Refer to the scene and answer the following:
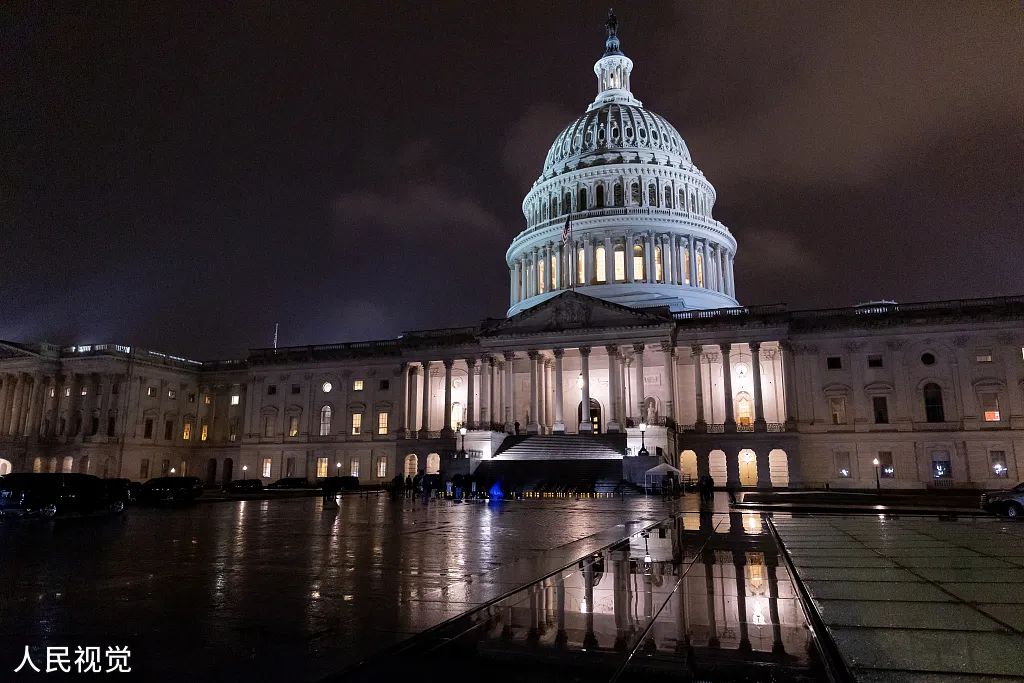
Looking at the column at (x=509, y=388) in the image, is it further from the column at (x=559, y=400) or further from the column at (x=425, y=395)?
the column at (x=425, y=395)

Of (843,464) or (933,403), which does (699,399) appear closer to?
(843,464)

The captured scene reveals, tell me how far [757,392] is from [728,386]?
259 centimetres

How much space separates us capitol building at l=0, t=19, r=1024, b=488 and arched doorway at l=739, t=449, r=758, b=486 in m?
0.29

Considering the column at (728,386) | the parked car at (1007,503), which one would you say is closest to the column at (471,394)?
the column at (728,386)

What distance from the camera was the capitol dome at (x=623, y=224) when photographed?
85.1 m

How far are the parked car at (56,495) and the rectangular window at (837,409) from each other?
5788 cm

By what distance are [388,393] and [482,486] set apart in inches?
1261

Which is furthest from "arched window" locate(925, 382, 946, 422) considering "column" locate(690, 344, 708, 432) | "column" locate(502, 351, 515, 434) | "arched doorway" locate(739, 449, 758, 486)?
"column" locate(502, 351, 515, 434)

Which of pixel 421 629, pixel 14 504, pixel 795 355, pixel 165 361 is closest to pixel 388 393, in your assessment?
pixel 165 361

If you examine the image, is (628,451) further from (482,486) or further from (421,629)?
(421,629)

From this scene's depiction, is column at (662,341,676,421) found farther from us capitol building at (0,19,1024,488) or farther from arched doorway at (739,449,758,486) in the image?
arched doorway at (739,449,758,486)

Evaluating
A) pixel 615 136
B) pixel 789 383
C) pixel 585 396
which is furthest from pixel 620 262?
pixel 789 383

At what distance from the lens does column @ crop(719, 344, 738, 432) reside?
6350 cm

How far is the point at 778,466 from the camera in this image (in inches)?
2464
